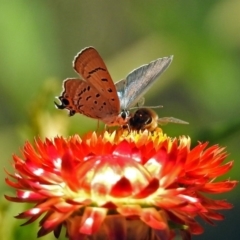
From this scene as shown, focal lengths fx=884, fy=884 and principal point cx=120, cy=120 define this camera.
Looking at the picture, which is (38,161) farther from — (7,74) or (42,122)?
(7,74)

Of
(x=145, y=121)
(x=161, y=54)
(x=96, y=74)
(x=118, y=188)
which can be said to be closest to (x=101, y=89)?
(x=96, y=74)

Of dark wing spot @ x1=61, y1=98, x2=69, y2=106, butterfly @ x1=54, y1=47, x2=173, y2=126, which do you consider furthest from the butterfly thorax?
dark wing spot @ x1=61, y1=98, x2=69, y2=106

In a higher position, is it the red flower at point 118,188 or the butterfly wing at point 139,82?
the butterfly wing at point 139,82

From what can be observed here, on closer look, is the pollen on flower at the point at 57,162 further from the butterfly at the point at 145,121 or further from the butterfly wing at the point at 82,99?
the butterfly at the point at 145,121

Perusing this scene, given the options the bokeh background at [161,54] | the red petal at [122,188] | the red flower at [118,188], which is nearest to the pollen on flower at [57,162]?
the red flower at [118,188]

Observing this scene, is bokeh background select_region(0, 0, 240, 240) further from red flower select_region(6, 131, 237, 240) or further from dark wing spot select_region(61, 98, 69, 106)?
red flower select_region(6, 131, 237, 240)

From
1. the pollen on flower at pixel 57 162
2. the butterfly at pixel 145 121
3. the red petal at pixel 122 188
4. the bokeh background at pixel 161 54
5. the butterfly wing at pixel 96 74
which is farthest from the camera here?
the bokeh background at pixel 161 54

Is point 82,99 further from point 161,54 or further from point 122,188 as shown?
point 161,54
